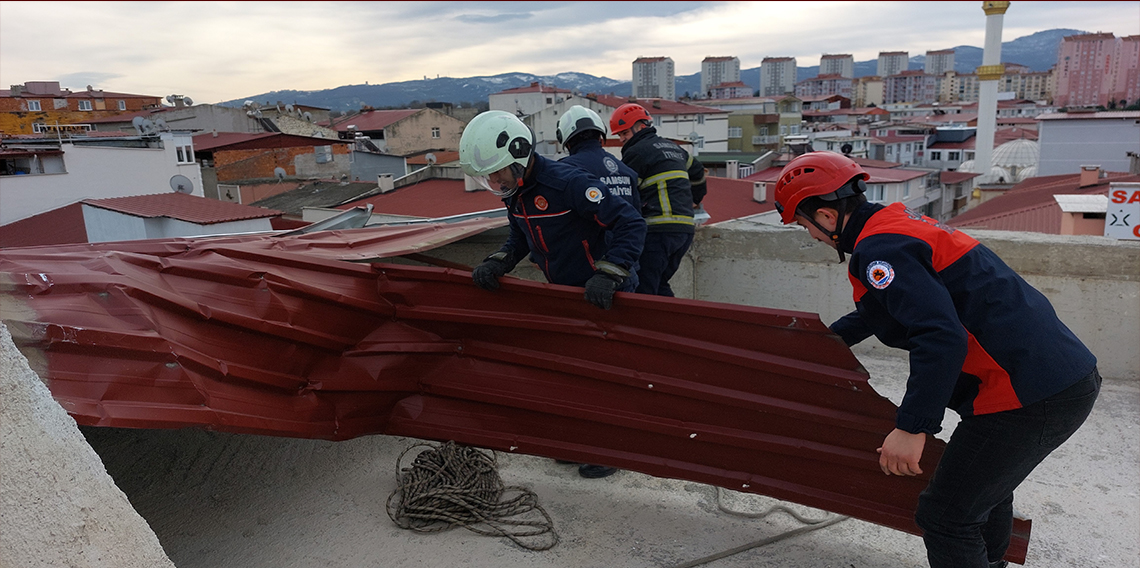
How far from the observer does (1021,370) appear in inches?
87.4

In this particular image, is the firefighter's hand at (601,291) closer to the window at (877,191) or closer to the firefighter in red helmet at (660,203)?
the firefighter in red helmet at (660,203)

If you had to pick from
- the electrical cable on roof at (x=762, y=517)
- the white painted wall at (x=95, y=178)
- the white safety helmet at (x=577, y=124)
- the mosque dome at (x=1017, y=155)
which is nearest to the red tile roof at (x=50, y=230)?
the white painted wall at (x=95, y=178)

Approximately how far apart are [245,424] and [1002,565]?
2.94 m

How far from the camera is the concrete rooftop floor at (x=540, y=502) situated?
3080 mm

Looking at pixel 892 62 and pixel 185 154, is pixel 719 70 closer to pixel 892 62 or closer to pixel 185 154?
pixel 892 62

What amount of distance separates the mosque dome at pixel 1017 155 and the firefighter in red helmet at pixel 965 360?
54.9 meters

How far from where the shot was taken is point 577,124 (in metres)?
4.70

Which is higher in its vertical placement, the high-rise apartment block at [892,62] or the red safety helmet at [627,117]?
the high-rise apartment block at [892,62]

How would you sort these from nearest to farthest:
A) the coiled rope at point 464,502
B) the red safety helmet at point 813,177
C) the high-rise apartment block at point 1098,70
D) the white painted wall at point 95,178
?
the red safety helmet at point 813,177 → the coiled rope at point 464,502 → the white painted wall at point 95,178 → the high-rise apartment block at point 1098,70

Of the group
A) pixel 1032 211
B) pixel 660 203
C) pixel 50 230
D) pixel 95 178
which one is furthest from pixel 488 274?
pixel 1032 211

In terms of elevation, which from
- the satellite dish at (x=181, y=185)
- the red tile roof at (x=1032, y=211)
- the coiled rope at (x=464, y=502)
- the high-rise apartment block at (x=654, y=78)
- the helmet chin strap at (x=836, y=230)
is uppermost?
the high-rise apartment block at (x=654, y=78)

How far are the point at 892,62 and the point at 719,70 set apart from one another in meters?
48.5

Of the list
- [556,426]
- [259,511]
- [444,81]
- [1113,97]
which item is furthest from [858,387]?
[444,81]

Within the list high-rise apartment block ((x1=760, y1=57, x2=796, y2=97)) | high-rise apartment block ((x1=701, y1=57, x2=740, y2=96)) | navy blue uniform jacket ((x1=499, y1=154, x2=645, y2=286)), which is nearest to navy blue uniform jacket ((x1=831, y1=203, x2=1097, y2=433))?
navy blue uniform jacket ((x1=499, y1=154, x2=645, y2=286))
